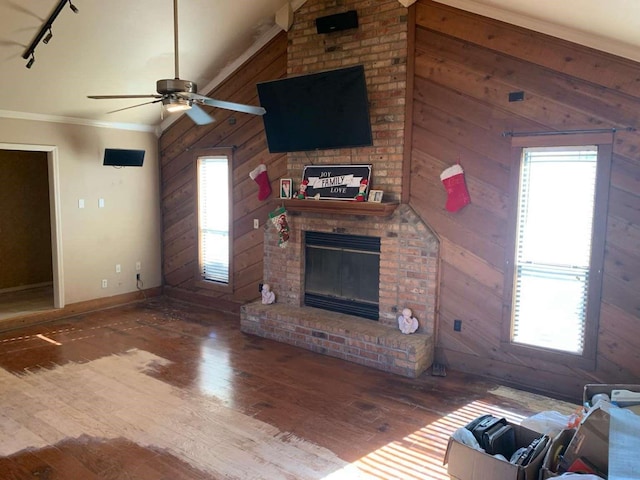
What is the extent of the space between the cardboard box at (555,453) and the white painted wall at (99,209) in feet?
19.2

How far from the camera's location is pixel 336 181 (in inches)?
196

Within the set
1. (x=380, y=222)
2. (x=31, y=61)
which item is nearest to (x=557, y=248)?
(x=380, y=222)

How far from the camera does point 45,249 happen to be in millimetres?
7602

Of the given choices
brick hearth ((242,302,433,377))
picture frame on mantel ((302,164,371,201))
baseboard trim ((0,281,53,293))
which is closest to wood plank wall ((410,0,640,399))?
brick hearth ((242,302,433,377))

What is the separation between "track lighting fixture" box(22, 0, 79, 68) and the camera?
159 inches

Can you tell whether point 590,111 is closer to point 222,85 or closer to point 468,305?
point 468,305

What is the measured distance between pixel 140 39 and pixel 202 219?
252 centimetres

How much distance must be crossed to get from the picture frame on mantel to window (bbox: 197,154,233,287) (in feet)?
4.97

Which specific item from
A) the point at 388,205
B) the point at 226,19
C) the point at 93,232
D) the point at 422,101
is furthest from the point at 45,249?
the point at 422,101

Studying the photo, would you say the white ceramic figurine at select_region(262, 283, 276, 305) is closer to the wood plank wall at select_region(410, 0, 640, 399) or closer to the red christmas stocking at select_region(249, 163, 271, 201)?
the red christmas stocking at select_region(249, 163, 271, 201)

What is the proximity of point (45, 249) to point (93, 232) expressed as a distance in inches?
75.5

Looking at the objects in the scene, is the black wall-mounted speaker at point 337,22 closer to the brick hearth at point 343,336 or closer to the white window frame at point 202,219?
the white window frame at point 202,219

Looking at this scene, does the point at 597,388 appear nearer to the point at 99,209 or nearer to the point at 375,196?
the point at 375,196

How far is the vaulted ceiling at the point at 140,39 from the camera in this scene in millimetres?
3475
